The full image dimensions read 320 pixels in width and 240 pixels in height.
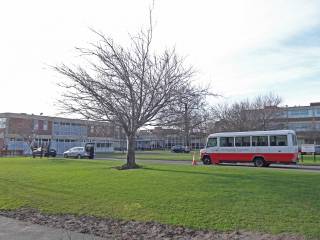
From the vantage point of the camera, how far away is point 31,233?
8852 mm

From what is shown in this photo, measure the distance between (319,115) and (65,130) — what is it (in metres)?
57.0

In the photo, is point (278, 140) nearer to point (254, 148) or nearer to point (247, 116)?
point (254, 148)

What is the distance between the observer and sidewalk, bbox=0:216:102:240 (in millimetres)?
8328

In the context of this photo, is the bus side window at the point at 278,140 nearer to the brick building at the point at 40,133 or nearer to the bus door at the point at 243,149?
the bus door at the point at 243,149

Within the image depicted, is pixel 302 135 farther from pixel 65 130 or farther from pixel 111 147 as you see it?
pixel 65 130

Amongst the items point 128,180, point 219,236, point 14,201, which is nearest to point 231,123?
A: point 128,180

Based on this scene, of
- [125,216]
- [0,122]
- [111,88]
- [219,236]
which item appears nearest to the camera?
[219,236]

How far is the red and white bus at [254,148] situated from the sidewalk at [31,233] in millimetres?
22728

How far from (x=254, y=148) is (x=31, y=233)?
24.0m

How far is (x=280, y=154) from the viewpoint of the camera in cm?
2950

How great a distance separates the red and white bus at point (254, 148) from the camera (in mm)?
29312

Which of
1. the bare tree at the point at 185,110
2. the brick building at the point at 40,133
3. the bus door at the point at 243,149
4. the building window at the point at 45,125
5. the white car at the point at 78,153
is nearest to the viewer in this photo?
the bare tree at the point at 185,110

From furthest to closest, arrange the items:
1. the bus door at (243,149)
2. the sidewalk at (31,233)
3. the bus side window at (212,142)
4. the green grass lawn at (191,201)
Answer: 1. the bus side window at (212,142)
2. the bus door at (243,149)
3. the green grass lawn at (191,201)
4. the sidewalk at (31,233)

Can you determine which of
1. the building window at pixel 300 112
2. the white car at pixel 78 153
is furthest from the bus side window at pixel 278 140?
the building window at pixel 300 112
